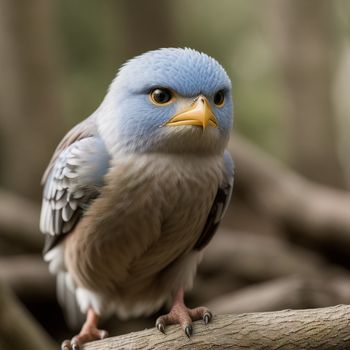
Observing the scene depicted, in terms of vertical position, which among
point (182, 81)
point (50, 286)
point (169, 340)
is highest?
point (50, 286)

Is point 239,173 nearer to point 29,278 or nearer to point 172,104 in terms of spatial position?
point 29,278

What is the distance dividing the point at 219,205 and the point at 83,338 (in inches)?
38.1

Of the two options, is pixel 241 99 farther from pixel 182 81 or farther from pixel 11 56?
pixel 182 81

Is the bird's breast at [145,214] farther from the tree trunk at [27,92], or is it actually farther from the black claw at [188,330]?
the tree trunk at [27,92]

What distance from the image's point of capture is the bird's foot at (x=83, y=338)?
3.73m

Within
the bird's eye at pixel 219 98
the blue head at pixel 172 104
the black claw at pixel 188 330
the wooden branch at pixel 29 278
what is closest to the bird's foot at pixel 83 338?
the black claw at pixel 188 330

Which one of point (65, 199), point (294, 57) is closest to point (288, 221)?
point (294, 57)

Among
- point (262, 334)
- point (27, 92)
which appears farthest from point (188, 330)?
point (27, 92)

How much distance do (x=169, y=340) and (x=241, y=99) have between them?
268 inches

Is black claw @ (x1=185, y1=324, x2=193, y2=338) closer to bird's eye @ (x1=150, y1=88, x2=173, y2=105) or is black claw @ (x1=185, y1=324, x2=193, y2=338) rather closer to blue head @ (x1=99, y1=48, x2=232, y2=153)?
blue head @ (x1=99, y1=48, x2=232, y2=153)

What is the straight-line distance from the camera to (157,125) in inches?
129

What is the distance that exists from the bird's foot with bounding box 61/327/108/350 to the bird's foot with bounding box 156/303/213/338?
18.8 inches

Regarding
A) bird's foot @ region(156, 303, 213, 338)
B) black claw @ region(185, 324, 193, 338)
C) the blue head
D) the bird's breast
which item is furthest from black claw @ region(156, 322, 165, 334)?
the blue head

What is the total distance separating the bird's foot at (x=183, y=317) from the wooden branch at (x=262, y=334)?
0.09 feet
